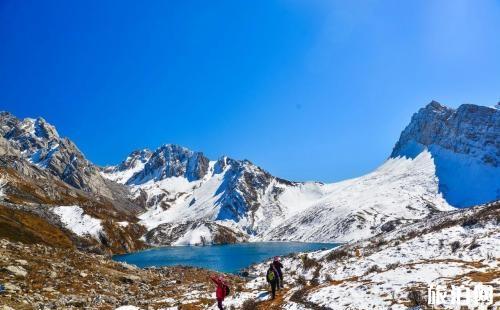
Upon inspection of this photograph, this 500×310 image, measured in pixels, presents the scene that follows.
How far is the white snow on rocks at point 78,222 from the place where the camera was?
143438mm

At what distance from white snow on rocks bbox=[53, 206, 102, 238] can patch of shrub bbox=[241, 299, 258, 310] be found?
127 m

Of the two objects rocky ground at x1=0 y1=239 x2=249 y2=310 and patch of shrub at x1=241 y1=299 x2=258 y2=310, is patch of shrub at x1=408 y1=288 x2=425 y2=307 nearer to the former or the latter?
patch of shrub at x1=241 y1=299 x2=258 y2=310

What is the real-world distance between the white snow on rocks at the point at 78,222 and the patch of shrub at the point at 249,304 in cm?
12662

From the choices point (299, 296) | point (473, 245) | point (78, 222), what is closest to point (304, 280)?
point (299, 296)

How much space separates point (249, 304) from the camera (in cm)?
2748

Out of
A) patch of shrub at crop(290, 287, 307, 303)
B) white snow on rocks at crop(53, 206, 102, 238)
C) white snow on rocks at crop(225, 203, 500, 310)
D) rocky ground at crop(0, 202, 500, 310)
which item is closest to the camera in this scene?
white snow on rocks at crop(225, 203, 500, 310)

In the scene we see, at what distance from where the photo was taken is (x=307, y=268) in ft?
167

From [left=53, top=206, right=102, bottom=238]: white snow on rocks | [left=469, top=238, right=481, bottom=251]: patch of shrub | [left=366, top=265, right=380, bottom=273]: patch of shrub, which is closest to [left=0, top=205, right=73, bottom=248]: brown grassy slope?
[left=53, top=206, right=102, bottom=238]: white snow on rocks

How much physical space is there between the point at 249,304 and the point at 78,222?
462ft

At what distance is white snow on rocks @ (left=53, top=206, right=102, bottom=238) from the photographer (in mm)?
143438

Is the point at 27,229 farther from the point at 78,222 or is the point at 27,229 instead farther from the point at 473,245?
the point at 473,245

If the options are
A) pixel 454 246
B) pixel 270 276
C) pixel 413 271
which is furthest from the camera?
pixel 454 246

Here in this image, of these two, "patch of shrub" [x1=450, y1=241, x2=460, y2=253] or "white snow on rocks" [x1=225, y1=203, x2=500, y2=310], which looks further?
"patch of shrub" [x1=450, y1=241, x2=460, y2=253]

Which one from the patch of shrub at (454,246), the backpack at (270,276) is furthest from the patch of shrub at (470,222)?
the backpack at (270,276)
